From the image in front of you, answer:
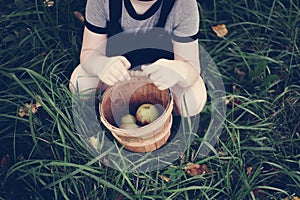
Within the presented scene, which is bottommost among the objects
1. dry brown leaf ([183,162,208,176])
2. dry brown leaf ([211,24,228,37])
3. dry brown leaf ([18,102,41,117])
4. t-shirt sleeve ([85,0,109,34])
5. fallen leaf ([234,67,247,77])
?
dry brown leaf ([183,162,208,176])

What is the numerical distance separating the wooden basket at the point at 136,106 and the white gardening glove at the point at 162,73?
0.04 metres

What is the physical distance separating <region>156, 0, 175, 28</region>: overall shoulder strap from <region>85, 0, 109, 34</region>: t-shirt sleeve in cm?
21

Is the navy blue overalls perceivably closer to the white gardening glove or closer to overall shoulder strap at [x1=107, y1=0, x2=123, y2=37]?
overall shoulder strap at [x1=107, y1=0, x2=123, y2=37]

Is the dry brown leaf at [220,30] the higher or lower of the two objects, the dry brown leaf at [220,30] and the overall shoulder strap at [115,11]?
the lower

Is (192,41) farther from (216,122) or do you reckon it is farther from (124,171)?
(124,171)

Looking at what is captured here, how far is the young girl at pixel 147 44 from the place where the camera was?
5.68 feet

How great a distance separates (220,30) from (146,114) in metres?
0.67

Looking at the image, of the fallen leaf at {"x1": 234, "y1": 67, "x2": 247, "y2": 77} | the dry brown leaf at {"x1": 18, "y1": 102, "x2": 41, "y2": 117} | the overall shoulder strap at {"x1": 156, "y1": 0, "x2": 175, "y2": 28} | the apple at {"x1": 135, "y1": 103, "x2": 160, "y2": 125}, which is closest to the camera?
the overall shoulder strap at {"x1": 156, "y1": 0, "x2": 175, "y2": 28}

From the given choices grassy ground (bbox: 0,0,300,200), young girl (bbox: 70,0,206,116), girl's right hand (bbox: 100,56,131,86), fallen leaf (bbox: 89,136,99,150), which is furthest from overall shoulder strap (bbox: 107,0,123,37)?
fallen leaf (bbox: 89,136,99,150)

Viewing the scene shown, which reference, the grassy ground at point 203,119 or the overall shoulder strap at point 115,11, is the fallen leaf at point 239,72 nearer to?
the grassy ground at point 203,119

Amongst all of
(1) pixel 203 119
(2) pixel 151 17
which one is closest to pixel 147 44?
(2) pixel 151 17

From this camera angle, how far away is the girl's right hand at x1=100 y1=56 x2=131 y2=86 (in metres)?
1.75

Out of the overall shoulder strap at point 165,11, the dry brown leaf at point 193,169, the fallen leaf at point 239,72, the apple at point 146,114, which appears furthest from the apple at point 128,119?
the fallen leaf at point 239,72

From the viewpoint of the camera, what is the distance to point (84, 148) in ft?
6.34
